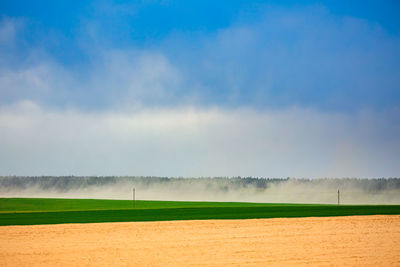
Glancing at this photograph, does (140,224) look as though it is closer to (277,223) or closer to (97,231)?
(97,231)

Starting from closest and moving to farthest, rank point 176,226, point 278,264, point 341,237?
point 278,264, point 341,237, point 176,226

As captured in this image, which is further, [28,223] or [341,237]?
[28,223]

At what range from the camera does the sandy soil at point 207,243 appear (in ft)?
58.6

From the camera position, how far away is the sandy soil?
704 inches

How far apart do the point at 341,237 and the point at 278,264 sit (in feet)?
24.3

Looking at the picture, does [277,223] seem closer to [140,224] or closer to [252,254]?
[140,224]

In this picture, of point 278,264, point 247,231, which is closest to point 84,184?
point 247,231

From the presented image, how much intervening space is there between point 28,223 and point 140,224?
21.5ft

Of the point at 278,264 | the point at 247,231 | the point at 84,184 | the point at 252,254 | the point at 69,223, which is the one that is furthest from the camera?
the point at 84,184

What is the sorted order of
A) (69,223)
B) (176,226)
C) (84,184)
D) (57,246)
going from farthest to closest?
(84,184) < (69,223) < (176,226) < (57,246)

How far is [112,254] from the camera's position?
63.2 ft

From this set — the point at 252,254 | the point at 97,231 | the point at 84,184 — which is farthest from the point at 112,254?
the point at 84,184

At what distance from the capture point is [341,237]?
23453 mm

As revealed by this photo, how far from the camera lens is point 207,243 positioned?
21641 millimetres
